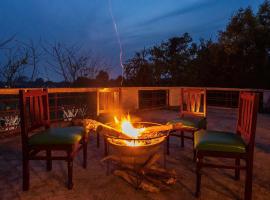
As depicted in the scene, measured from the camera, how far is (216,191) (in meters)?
2.28

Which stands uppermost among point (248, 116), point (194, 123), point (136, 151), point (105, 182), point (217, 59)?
point (217, 59)

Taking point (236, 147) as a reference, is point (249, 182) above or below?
below

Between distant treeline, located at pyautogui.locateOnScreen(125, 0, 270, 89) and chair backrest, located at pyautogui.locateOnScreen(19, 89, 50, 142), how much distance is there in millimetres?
9511

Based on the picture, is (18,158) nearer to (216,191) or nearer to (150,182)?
(150,182)

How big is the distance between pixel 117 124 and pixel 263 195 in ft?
5.35

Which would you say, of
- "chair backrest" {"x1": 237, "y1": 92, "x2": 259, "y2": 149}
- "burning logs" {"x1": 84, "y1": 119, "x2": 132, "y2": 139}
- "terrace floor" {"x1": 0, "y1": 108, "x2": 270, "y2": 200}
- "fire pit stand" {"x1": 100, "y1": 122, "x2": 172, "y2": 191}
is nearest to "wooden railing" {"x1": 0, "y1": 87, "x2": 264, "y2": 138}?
"terrace floor" {"x1": 0, "y1": 108, "x2": 270, "y2": 200}

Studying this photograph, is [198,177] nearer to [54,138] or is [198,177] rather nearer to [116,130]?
[116,130]

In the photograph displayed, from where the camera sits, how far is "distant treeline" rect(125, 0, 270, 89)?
10.5m

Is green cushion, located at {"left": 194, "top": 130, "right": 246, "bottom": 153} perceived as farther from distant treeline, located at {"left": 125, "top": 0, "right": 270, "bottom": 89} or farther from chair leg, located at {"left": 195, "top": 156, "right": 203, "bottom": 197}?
distant treeline, located at {"left": 125, "top": 0, "right": 270, "bottom": 89}

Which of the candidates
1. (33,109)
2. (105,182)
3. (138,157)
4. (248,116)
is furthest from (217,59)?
(33,109)

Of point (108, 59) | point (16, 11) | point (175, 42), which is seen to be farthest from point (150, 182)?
point (16, 11)

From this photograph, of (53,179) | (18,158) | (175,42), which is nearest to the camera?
(53,179)

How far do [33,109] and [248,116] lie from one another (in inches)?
80.7

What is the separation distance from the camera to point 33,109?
2.48 metres
